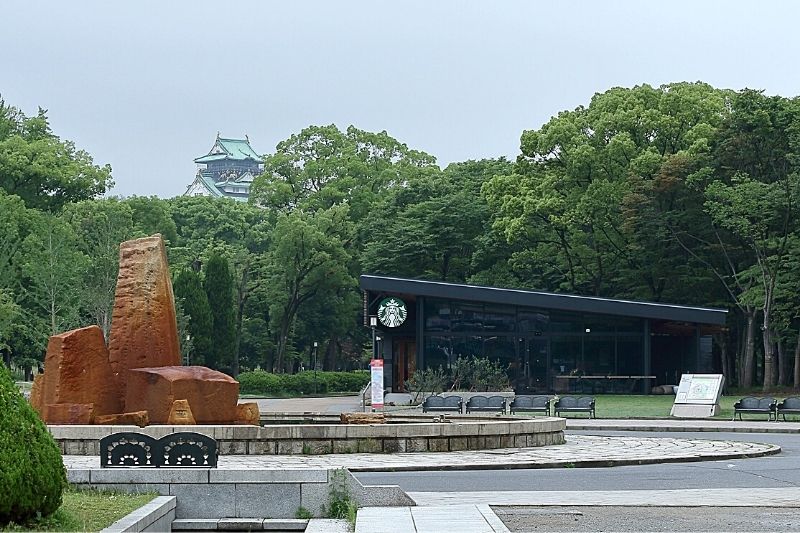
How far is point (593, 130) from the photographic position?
6856 centimetres

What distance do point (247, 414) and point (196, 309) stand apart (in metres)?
46.4

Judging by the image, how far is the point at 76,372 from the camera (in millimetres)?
24281

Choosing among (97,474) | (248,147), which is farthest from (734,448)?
(248,147)

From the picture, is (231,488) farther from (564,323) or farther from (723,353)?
(723,353)

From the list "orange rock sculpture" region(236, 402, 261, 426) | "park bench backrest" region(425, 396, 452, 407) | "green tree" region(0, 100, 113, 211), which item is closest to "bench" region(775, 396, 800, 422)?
"park bench backrest" region(425, 396, 452, 407)

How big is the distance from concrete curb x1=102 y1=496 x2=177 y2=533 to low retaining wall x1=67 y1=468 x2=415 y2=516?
298mm

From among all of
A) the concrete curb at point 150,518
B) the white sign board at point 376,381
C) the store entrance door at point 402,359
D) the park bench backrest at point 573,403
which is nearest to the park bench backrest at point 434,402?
the park bench backrest at point 573,403

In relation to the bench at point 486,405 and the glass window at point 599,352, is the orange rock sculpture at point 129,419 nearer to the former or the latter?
the bench at point 486,405

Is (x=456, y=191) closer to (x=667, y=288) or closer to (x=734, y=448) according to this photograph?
(x=667, y=288)

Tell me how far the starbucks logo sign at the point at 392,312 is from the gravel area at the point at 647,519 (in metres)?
45.1

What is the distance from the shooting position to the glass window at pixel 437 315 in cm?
5866

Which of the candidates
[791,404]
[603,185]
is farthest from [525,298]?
[791,404]

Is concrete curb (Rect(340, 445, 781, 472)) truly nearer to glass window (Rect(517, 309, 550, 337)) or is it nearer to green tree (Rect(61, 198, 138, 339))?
glass window (Rect(517, 309, 550, 337))

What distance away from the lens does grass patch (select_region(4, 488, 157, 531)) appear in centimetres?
1114
